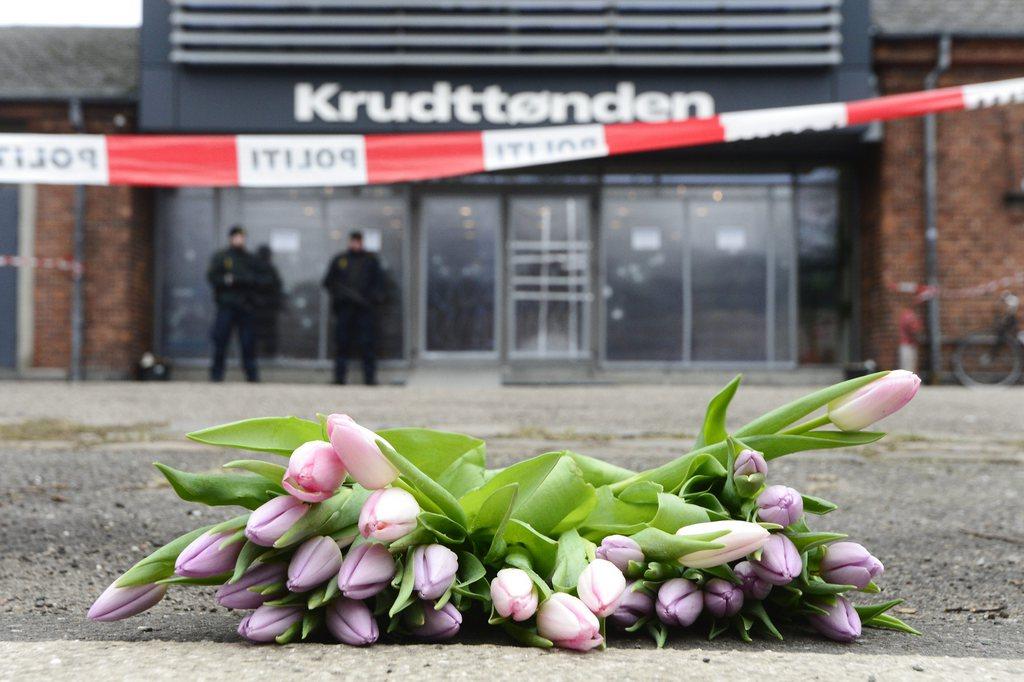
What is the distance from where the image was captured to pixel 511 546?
1154 mm

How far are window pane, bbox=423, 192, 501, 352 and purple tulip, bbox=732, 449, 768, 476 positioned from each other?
1161 cm

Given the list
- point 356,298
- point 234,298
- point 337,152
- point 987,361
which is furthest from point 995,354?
point 337,152

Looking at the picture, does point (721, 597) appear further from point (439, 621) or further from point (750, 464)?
point (439, 621)

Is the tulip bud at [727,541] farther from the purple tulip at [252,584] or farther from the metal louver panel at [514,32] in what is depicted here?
the metal louver panel at [514,32]

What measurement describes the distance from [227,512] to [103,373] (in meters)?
10.4

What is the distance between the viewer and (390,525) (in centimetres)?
99

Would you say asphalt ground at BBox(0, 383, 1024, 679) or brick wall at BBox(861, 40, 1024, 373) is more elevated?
brick wall at BBox(861, 40, 1024, 373)

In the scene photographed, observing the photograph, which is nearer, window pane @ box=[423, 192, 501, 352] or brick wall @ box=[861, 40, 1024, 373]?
brick wall @ box=[861, 40, 1024, 373]

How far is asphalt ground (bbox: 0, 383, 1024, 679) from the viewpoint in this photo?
106 centimetres

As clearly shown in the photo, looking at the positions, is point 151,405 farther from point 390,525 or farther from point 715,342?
point 715,342

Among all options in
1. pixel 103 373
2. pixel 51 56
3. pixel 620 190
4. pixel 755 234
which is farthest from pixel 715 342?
pixel 51 56

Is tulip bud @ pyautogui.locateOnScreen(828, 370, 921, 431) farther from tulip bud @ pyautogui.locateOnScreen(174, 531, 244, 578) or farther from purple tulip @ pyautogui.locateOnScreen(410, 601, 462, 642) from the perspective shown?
tulip bud @ pyautogui.locateOnScreen(174, 531, 244, 578)

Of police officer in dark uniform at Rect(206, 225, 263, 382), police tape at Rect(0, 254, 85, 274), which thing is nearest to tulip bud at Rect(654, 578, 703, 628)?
police officer in dark uniform at Rect(206, 225, 263, 382)

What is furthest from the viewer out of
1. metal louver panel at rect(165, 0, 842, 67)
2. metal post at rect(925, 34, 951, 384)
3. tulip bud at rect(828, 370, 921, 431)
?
metal louver panel at rect(165, 0, 842, 67)
